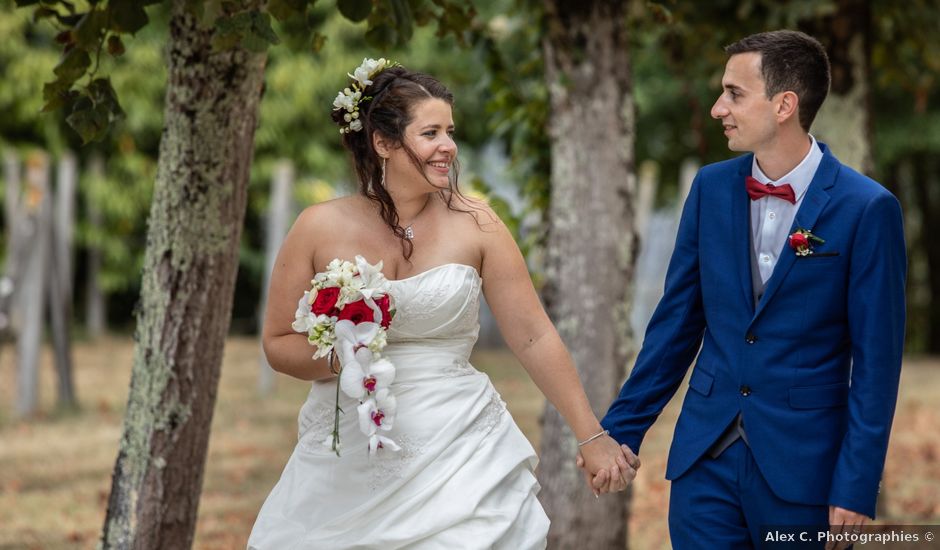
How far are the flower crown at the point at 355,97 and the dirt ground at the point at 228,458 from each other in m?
4.12

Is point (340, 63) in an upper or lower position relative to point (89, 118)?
upper

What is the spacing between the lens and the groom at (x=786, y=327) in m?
3.53

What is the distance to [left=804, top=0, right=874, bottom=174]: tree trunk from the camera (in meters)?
7.64

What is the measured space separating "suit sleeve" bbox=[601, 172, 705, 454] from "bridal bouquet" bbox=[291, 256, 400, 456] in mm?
752

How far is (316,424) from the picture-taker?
13.6 feet

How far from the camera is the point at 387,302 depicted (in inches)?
151

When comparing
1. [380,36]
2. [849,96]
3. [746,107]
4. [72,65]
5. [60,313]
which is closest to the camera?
[746,107]

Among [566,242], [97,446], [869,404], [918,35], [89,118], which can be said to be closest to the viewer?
[869,404]

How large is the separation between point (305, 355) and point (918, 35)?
605 centimetres

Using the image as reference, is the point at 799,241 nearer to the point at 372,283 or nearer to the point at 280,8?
the point at 372,283

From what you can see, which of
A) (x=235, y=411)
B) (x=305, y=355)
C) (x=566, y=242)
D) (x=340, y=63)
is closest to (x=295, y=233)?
(x=305, y=355)

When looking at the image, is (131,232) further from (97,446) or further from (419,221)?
(419,221)

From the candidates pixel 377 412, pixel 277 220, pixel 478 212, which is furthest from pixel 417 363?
pixel 277 220

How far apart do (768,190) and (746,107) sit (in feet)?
0.79
